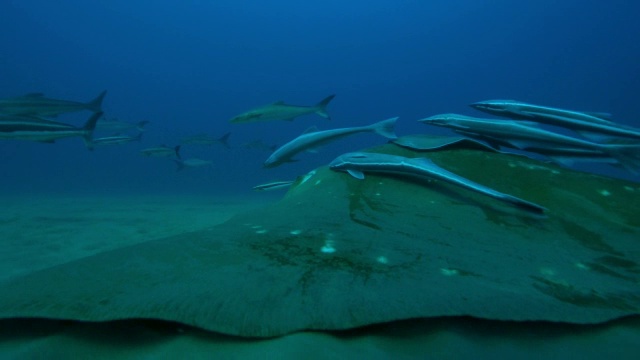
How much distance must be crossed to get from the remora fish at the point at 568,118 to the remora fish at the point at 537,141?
28cm

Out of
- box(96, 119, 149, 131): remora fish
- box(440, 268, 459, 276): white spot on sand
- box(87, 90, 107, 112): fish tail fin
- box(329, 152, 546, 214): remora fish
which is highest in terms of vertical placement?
box(87, 90, 107, 112): fish tail fin

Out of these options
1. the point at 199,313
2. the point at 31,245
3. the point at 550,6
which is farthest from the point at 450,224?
the point at 550,6

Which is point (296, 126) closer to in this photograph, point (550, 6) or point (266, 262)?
point (550, 6)

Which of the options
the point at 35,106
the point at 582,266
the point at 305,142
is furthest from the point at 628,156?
the point at 35,106

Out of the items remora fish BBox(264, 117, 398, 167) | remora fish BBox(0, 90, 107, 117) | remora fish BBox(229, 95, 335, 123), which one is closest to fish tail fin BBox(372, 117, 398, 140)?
remora fish BBox(264, 117, 398, 167)

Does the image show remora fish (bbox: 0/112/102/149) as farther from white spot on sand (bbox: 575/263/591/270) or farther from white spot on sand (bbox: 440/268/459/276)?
white spot on sand (bbox: 575/263/591/270)

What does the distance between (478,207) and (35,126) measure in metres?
7.13

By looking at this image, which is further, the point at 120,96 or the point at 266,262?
the point at 120,96

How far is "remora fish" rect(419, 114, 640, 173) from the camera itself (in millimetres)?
3271

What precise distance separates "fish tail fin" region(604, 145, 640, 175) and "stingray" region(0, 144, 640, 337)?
1.64 feet

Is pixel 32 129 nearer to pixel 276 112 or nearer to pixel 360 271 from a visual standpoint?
pixel 276 112

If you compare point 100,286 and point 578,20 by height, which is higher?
point 578,20

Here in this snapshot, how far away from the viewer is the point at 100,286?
4.95ft

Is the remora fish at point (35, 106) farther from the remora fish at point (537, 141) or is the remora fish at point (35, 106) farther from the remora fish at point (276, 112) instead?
the remora fish at point (537, 141)
